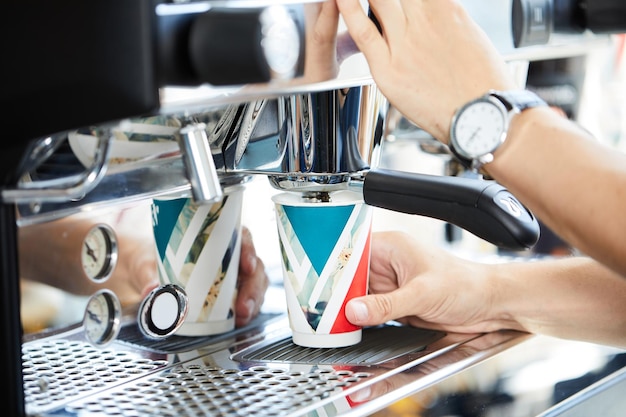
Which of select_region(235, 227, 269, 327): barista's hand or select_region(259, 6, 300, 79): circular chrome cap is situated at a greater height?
select_region(259, 6, 300, 79): circular chrome cap

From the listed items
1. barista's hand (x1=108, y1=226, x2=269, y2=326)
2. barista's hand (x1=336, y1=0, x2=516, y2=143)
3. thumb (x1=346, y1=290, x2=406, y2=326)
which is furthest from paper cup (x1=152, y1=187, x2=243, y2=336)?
barista's hand (x1=336, y1=0, x2=516, y2=143)

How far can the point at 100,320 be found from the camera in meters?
0.72

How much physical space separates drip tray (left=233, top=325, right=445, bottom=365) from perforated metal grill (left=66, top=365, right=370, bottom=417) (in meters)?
0.03

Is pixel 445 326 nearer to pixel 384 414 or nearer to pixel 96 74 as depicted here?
pixel 384 414

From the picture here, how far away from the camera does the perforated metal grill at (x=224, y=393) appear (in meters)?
0.65

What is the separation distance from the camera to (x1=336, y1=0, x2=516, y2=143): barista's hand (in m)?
0.66

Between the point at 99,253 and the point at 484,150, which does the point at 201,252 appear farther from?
the point at 484,150

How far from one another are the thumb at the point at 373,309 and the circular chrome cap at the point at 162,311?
14 cm

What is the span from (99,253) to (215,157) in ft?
0.43

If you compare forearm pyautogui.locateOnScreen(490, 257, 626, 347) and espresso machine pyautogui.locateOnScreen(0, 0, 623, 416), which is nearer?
espresso machine pyautogui.locateOnScreen(0, 0, 623, 416)

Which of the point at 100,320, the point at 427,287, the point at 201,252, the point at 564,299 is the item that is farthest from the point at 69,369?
the point at 564,299

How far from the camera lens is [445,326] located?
0.86 metres

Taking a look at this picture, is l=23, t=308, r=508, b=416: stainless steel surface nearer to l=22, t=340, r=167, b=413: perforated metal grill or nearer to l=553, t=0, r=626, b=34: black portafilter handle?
l=22, t=340, r=167, b=413: perforated metal grill

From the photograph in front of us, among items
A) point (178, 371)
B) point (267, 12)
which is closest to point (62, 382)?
point (178, 371)
